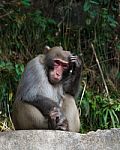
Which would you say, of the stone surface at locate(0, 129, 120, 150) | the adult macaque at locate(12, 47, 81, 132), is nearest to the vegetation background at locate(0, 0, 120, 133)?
the adult macaque at locate(12, 47, 81, 132)

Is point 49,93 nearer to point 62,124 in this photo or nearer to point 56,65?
point 56,65

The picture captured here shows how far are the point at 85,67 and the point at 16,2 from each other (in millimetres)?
1498

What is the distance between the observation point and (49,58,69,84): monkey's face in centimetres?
630

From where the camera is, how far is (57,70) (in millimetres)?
6332

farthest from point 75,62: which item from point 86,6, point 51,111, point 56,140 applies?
point 86,6

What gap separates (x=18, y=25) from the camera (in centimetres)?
924

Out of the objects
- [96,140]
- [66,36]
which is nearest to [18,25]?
[66,36]

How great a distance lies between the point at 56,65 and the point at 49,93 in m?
0.31

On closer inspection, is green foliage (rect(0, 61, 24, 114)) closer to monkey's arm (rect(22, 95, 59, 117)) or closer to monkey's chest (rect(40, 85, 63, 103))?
monkey's chest (rect(40, 85, 63, 103))

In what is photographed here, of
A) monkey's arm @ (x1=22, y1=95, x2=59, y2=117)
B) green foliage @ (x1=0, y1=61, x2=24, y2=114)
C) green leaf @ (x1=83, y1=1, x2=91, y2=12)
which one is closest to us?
monkey's arm @ (x1=22, y1=95, x2=59, y2=117)

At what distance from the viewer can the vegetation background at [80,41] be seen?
28.1 ft

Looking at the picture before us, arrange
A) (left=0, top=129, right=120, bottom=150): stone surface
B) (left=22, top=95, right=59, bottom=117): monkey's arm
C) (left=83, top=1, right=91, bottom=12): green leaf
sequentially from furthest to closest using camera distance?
1. (left=83, top=1, right=91, bottom=12): green leaf
2. (left=22, top=95, right=59, bottom=117): monkey's arm
3. (left=0, top=129, right=120, bottom=150): stone surface

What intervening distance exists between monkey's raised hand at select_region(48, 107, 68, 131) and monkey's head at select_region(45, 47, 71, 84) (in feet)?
1.45

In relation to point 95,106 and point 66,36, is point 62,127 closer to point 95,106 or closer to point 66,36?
point 95,106
